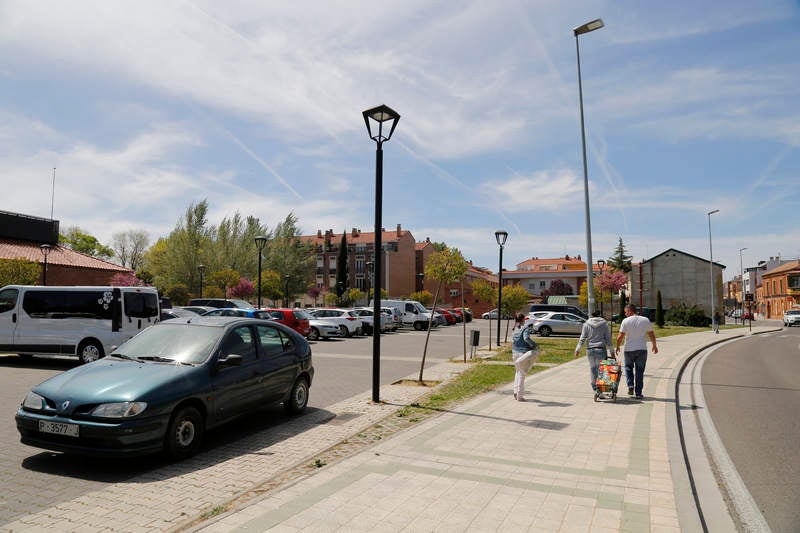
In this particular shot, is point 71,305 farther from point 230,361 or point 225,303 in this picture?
point 225,303

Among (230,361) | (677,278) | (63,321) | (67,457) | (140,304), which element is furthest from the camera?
(677,278)

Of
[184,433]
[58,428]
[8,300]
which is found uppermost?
[8,300]

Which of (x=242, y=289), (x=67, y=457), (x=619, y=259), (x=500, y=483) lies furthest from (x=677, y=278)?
(x=67, y=457)

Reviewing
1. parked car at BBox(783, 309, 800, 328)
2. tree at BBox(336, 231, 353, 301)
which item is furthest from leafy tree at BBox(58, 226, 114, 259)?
parked car at BBox(783, 309, 800, 328)

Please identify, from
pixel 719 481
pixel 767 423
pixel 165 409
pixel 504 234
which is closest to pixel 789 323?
pixel 504 234

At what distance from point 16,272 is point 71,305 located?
13.5 meters

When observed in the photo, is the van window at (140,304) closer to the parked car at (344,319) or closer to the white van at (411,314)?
the parked car at (344,319)

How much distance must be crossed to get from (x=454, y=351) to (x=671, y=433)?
13.9m

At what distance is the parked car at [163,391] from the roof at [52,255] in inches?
1361

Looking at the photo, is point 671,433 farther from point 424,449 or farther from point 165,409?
point 165,409

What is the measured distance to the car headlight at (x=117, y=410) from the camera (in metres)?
5.12

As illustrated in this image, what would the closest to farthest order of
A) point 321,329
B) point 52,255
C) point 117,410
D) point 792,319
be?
point 117,410, point 321,329, point 52,255, point 792,319

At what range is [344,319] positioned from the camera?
86.8 feet

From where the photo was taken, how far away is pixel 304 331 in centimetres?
2256
